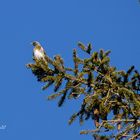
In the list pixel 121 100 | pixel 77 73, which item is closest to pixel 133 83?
pixel 121 100

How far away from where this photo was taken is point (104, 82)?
9.90 meters

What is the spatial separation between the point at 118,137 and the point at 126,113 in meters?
0.61

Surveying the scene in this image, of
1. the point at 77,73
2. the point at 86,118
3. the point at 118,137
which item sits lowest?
the point at 118,137

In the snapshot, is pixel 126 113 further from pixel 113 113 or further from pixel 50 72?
pixel 50 72

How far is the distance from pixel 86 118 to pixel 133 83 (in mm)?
1249

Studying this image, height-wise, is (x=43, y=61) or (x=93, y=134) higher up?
(x=43, y=61)

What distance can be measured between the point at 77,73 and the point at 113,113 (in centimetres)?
117

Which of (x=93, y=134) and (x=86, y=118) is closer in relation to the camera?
(x=93, y=134)

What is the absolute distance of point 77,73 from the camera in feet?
32.4

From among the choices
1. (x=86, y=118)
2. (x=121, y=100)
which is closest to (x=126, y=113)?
(x=121, y=100)

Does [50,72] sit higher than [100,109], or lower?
higher

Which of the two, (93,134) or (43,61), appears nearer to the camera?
(93,134)

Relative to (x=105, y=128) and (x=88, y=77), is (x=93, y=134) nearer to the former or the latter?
(x=105, y=128)

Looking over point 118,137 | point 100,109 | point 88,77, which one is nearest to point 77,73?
point 88,77
